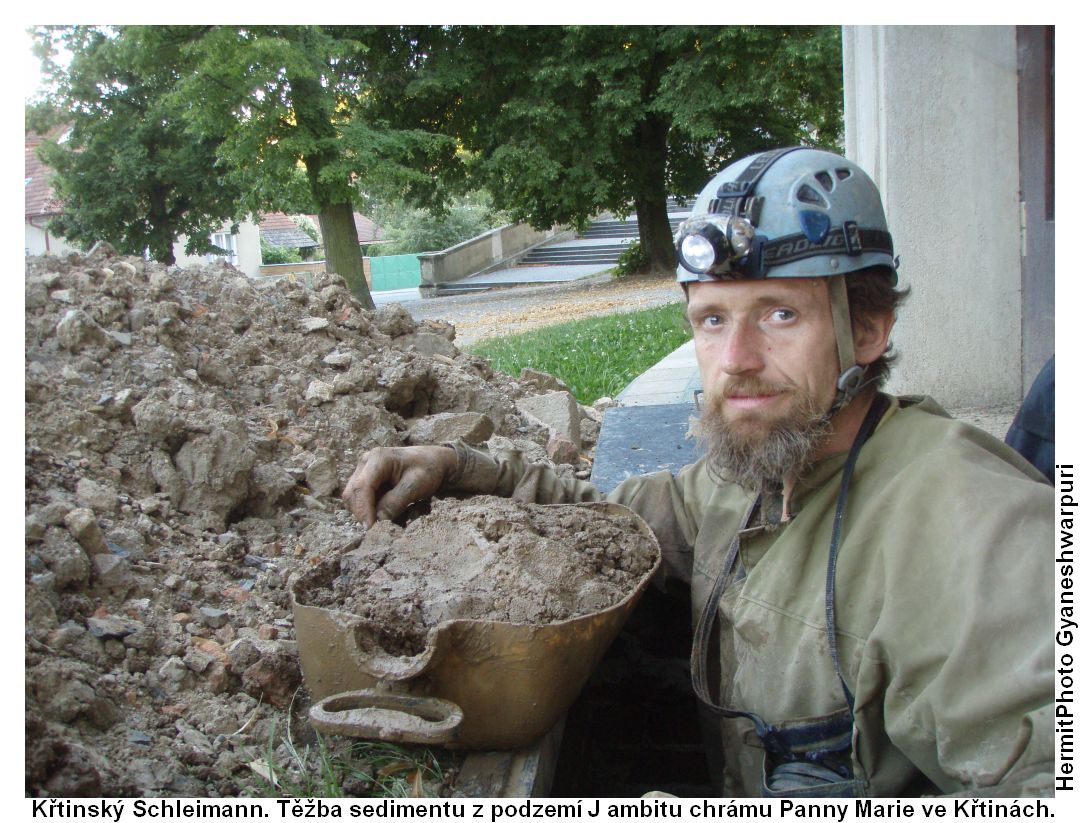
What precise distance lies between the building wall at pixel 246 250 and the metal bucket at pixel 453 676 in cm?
1235

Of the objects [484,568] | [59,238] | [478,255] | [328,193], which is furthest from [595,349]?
[478,255]

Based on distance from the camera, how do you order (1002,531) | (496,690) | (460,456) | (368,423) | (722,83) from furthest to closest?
(722,83)
(368,423)
(460,456)
(496,690)
(1002,531)

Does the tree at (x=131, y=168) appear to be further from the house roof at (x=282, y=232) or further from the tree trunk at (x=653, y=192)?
the tree trunk at (x=653, y=192)

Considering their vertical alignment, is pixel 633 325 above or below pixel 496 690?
above

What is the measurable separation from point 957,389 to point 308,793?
4.24 m

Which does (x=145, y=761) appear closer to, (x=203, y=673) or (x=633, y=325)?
(x=203, y=673)

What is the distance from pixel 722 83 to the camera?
1628cm

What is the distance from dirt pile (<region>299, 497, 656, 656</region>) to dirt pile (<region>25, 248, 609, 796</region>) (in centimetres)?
13

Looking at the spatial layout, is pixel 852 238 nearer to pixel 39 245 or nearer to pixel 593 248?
pixel 39 245

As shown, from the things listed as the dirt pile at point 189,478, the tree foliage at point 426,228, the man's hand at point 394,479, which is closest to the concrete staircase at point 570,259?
the tree foliage at point 426,228

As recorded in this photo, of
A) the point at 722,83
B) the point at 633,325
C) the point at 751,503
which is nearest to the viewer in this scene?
the point at 751,503

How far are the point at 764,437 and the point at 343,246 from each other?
13375 mm

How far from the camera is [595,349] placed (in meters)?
10.3

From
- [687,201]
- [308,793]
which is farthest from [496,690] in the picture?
[687,201]
